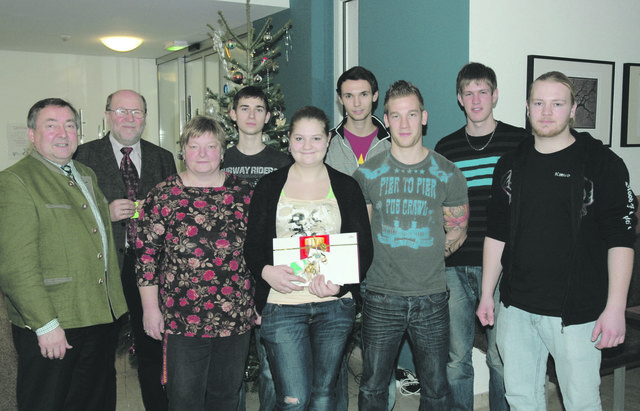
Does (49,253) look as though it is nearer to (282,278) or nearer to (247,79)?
(282,278)

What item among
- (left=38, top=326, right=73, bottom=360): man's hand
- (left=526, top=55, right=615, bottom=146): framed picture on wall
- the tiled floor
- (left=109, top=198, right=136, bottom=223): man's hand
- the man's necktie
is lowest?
the tiled floor

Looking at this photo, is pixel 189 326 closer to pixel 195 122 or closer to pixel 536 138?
pixel 195 122

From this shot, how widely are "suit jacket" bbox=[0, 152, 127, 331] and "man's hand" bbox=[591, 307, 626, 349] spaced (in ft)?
6.80

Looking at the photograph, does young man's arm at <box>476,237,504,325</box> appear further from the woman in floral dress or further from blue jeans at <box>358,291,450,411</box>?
the woman in floral dress

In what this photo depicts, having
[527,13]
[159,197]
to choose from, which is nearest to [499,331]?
[159,197]

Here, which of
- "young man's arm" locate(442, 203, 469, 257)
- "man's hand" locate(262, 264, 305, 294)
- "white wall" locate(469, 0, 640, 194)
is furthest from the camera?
"white wall" locate(469, 0, 640, 194)

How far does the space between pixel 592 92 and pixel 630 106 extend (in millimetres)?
471

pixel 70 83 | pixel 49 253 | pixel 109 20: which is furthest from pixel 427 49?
pixel 70 83

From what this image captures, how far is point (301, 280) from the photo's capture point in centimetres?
226

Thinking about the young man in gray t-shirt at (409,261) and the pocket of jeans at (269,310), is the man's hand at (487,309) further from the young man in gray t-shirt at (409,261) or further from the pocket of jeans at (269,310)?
the pocket of jeans at (269,310)

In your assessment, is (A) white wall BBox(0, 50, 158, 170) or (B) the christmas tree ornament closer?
(B) the christmas tree ornament

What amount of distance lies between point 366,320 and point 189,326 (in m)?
0.80

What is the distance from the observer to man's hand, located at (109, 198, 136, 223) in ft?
9.07

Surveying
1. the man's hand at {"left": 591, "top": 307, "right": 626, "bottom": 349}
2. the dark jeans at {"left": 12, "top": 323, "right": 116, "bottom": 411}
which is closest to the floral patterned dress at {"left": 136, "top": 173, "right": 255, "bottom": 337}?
the dark jeans at {"left": 12, "top": 323, "right": 116, "bottom": 411}
